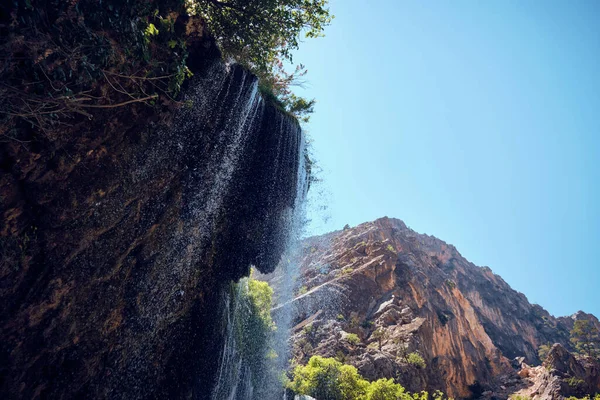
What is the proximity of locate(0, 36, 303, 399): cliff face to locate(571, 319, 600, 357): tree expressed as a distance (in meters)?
68.4

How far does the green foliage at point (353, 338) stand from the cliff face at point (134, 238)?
21.7 m

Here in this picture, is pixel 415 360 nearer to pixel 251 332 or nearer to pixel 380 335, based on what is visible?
pixel 380 335

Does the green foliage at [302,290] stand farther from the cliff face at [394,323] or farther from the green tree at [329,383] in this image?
the green tree at [329,383]

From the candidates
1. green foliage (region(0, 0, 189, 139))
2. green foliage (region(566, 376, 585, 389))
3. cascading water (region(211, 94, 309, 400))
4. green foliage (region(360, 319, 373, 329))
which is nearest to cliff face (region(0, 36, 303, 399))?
cascading water (region(211, 94, 309, 400))

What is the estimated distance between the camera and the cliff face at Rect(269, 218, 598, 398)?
29812 millimetres

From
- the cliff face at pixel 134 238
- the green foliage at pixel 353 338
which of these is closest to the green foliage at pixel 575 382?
the green foliage at pixel 353 338

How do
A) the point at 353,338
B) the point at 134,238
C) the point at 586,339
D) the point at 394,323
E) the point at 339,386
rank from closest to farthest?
the point at 134,238 → the point at 339,386 → the point at 353,338 → the point at 394,323 → the point at 586,339

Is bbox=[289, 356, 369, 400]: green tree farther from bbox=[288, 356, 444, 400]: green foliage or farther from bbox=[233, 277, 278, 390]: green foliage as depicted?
bbox=[233, 277, 278, 390]: green foliage

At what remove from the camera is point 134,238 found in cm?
861

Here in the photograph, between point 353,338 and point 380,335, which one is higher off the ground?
point 380,335

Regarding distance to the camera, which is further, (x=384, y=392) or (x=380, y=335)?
(x=380, y=335)

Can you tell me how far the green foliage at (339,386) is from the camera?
733 inches

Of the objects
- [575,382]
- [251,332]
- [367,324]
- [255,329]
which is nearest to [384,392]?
[255,329]

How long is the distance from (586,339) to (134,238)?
7640cm
